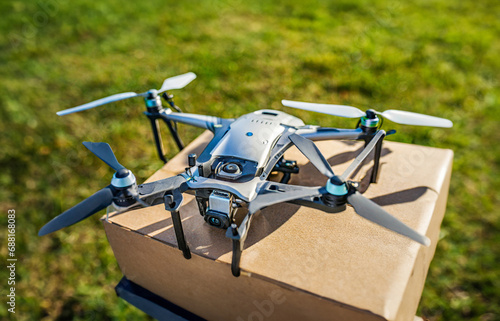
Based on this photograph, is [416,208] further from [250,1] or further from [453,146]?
[250,1]

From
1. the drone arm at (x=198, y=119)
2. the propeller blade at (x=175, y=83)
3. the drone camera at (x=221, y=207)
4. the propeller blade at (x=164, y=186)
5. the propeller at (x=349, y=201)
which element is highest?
the propeller blade at (x=175, y=83)

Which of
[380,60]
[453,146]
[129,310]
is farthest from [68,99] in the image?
[453,146]

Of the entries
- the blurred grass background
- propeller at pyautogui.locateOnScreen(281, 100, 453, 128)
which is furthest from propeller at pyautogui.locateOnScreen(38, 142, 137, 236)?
the blurred grass background

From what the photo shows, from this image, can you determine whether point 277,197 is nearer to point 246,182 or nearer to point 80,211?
point 246,182

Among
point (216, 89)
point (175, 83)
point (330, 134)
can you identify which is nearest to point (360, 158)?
point (330, 134)

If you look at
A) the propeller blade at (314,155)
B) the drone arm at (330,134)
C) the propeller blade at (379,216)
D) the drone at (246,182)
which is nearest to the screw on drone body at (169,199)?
the drone at (246,182)

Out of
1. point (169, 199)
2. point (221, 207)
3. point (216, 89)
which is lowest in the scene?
point (216, 89)

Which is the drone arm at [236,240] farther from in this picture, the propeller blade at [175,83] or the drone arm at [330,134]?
the propeller blade at [175,83]

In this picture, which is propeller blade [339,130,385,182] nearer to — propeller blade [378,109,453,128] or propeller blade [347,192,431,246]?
propeller blade [347,192,431,246]
